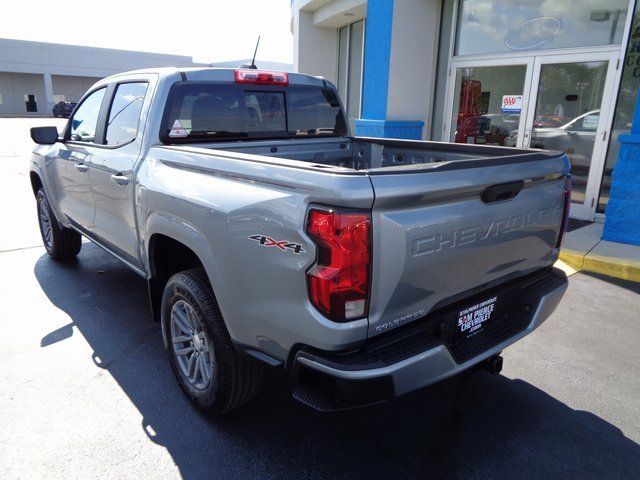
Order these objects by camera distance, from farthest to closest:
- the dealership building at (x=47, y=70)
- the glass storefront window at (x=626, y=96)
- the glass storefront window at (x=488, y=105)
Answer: the dealership building at (x=47, y=70) < the glass storefront window at (x=488, y=105) < the glass storefront window at (x=626, y=96)

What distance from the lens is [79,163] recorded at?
4.26 metres

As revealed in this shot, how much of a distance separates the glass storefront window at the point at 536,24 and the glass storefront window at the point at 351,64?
4439mm

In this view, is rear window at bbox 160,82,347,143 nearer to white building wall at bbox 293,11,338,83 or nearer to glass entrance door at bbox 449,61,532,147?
glass entrance door at bbox 449,61,532,147

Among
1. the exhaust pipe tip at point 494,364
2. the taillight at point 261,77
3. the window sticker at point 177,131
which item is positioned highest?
the taillight at point 261,77

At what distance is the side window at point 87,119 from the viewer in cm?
432

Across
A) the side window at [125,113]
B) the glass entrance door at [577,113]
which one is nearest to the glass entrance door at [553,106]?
the glass entrance door at [577,113]

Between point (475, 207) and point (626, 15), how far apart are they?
639 centimetres

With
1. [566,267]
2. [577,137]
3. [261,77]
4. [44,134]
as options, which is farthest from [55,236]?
[577,137]

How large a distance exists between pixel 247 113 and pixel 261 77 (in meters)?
0.30

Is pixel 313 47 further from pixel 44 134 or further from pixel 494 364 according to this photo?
pixel 494 364

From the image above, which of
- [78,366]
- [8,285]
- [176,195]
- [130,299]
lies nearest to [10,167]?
[8,285]

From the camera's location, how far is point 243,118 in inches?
149

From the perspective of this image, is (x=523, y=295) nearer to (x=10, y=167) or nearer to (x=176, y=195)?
(x=176, y=195)

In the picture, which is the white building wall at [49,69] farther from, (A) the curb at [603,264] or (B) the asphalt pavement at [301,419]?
(A) the curb at [603,264]
